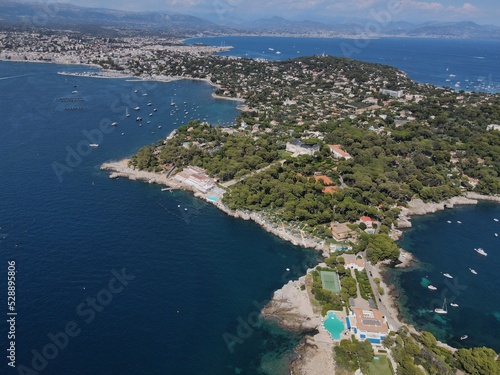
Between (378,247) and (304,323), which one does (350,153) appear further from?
(304,323)

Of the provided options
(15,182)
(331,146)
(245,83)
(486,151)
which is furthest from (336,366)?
(245,83)

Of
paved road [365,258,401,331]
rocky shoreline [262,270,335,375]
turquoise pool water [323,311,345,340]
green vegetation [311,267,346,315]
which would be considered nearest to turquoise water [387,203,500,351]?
paved road [365,258,401,331]

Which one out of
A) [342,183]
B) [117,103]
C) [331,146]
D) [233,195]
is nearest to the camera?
[233,195]

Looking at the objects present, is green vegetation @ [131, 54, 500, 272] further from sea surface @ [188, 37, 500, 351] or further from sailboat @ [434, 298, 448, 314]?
sailboat @ [434, 298, 448, 314]

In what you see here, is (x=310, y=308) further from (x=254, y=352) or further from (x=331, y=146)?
(x=331, y=146)

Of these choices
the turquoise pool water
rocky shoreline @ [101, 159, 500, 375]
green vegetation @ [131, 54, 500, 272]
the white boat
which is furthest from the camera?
green vegetation @ [131, 54, 500, 272]

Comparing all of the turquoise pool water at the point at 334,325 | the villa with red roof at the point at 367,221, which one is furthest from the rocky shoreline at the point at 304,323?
the villa with red roof at the point at 367,221
